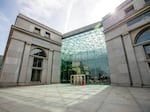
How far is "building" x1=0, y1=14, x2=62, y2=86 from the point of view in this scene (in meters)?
11.8

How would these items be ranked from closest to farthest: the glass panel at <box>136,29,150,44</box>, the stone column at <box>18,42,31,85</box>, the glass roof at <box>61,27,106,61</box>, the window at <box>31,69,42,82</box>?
1. the glass panel at <box>136,29,150,44</box>
2. the stone column at <box>18,42,31,85</box>
3. the window at <box>31,69,42,82</box>
4. the glass roof at <box>61,27,106,61</box>

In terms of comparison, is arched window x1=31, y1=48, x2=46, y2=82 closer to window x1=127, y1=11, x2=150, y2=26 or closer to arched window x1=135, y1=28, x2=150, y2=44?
window x1=127, y1=11, x2=150, y2=26

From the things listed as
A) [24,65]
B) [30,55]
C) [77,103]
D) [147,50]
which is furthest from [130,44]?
[24,65]

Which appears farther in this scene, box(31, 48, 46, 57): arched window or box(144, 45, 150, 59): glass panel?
box(31, 48, 46, 57): arched window

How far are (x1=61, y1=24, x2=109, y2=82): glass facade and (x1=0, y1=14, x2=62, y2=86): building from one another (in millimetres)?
3215

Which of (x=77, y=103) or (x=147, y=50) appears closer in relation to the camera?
(x=77, y=103)

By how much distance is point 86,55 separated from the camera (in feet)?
66.0

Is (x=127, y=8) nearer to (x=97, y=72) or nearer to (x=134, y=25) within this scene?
(x=134, y=25)

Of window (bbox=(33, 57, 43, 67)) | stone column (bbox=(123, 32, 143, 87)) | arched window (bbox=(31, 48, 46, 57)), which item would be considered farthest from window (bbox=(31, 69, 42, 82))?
stone column (bbox=(123, 32, 143, 87))

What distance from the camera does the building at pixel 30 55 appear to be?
38.9 feet

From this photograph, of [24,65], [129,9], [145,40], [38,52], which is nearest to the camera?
[145,40]

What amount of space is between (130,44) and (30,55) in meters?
15.5

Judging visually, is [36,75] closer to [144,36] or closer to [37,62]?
[37,62]

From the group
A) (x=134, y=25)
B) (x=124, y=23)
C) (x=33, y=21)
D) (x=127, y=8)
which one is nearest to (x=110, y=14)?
(x=127, y=8)
